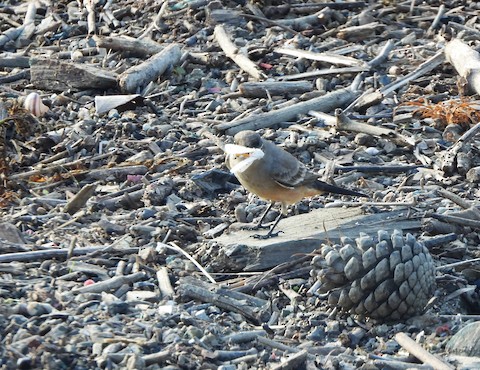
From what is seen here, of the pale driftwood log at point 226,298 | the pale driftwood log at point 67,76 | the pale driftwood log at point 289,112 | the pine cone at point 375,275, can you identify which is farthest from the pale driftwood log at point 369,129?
the pale driftwood log at point 226,298

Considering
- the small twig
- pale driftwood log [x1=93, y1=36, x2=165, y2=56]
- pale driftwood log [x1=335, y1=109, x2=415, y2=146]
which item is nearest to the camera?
the small twig

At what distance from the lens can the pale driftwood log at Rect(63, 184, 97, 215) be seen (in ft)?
23.7

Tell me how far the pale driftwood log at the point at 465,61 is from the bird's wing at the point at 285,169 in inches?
91.6

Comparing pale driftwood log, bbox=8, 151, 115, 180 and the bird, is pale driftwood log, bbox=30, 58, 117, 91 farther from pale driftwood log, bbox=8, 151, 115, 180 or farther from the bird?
the bird

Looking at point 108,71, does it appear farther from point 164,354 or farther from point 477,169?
point 164,354

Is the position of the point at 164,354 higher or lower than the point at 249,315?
higher

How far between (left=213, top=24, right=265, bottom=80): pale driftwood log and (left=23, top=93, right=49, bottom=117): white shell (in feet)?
6.57

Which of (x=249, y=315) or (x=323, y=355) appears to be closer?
(x=323, y=355)

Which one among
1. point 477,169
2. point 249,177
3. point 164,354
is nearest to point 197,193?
point 249,177

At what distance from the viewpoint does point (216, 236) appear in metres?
6.83

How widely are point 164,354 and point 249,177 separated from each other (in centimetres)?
244

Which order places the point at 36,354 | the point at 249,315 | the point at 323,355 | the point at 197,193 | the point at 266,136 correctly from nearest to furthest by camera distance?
1. the point at 36,354
2. the point at 323,355
3. the point at 249,315
4. the point at 197,193
5. the point at 266,136

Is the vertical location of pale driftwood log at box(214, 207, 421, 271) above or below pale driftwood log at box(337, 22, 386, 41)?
above

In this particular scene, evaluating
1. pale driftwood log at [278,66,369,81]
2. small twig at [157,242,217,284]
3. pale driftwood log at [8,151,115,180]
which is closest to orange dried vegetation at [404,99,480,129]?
pale driftwood log at [278,66,369,81]
